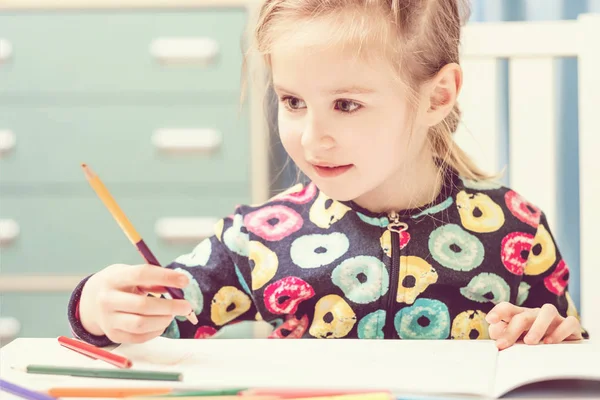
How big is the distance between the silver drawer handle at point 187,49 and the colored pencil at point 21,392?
1.08m

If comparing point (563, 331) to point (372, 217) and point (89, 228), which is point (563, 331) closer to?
point (372, 217)

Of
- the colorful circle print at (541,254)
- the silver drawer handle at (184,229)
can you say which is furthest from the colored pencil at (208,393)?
the silver drawer handle at (184,229)

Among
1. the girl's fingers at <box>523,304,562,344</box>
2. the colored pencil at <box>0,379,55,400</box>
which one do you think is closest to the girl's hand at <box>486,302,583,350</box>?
the girl's fingers at <box>523,304,562,344</box>

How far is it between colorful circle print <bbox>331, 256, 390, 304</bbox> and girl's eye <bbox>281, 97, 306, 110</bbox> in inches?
7.2

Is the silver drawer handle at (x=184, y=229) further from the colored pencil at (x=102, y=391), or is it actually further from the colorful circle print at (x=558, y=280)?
the colored pencil at (x=102, y=391)

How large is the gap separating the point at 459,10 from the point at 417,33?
0.33 feet

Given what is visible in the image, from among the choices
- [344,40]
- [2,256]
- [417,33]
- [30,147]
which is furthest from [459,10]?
[2,256]

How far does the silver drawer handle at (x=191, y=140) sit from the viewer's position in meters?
1.56

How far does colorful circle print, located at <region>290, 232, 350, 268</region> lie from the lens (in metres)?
0.85

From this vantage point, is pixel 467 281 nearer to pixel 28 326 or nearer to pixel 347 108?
pixel 347 108

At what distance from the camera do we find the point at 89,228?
161 cm

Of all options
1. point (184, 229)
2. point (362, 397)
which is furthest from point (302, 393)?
point (184, 229)

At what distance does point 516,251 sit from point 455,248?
6 centimetres

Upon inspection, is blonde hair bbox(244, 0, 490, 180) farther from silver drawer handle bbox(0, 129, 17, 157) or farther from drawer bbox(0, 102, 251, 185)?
silver drawer handle bbox(0, 129, 17, 157)
